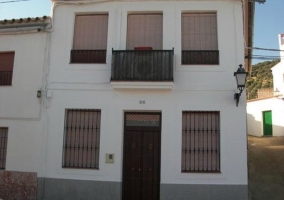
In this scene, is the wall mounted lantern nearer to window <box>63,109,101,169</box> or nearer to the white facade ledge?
the white facade ledge

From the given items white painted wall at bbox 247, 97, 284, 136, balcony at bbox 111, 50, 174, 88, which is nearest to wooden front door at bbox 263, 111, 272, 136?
white painted wall at bbox 247, 97, 284, 136

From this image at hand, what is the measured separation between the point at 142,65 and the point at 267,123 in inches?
574

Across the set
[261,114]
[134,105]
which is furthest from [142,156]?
[261,114]

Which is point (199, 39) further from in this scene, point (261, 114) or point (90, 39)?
point (261, 114)

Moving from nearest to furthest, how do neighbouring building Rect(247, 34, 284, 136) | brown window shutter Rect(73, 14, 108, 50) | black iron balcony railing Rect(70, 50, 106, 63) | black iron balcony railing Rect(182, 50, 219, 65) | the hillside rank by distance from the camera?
black iron balcony railing Rect(182, 50, 219, 65)
black iron balcony railing Rect(70, 50, 106, 63)
brown window shutter Rect(73, 14, 108, 50)
neighbouring building Rect(247, 34, 284, 136)
the hillside

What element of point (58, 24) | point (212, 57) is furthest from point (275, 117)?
point (58, 24)

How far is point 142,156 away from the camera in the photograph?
25.9 feet

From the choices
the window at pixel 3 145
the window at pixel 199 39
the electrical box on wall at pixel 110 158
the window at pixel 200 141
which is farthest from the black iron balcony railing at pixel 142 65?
the window at pixel 3 145

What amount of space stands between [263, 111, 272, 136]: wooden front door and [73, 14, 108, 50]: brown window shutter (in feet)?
48.3

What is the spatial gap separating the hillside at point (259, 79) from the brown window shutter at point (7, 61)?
24.2m

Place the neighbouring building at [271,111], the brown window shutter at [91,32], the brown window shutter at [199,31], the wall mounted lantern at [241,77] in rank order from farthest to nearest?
the neighbouring building at [271,111] → the brown window shutter at [91,32] → the brown window shutter at [199,31] → the wall mounted lantern at [241,77]

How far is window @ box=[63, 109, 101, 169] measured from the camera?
7.99m

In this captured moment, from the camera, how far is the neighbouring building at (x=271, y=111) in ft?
59.7

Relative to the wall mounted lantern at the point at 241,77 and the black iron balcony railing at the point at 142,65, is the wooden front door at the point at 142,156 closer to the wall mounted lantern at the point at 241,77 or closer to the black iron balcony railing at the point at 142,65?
the black iron balcony railing at the point at 142,65
